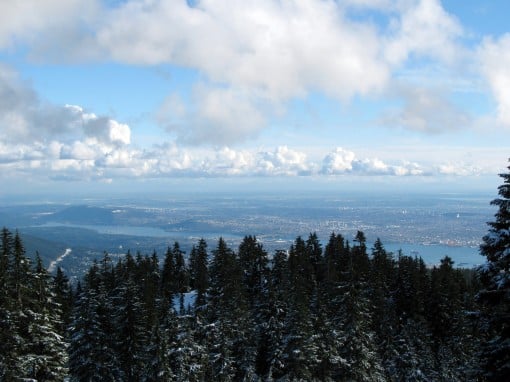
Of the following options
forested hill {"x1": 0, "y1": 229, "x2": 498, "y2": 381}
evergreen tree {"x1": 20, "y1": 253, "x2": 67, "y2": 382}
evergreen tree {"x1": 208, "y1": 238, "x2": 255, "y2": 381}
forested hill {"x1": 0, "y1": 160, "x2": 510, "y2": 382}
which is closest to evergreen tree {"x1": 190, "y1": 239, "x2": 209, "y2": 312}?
forested hill {"x1": 0, "y1": 229, "x2": 498, "y2": 381}

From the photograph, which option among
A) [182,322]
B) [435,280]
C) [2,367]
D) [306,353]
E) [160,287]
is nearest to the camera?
[2,367]

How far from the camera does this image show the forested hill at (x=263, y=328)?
84.2 feet

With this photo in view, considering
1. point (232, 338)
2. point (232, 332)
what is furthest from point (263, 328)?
point (232, 332)

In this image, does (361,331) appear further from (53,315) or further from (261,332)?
(53,315)

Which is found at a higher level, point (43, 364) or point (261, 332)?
point (43, 364)

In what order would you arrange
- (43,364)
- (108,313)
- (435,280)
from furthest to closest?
(435,280)
(108,313)
(43,364)

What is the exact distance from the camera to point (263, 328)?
4666cm

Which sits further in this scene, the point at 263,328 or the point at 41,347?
the point at 263,328

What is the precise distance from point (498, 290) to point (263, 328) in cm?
3413

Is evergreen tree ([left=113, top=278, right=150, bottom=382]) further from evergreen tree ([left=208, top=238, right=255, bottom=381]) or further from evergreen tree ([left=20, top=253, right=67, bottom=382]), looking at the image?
evergreen tree ([left=20, top=253, right=67, bottom=382])

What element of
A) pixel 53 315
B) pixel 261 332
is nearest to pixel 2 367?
pixel 53 315

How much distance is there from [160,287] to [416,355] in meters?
41.9

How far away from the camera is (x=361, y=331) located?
4153cm

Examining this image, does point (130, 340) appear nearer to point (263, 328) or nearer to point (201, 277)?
point (263, 328)
